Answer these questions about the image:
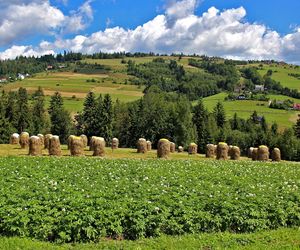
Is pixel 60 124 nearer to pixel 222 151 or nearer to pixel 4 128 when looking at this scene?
pixel 4 128

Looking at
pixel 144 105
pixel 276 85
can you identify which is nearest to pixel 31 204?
pixel 144 105

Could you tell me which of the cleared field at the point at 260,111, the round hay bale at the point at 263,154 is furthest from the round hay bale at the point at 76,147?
the cleared field at the point at 260,111

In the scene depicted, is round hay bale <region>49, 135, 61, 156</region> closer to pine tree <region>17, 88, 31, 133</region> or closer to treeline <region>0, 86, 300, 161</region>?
treeline <region>0, 86, 300, 161</region>

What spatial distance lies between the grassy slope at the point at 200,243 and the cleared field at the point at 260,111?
390ft

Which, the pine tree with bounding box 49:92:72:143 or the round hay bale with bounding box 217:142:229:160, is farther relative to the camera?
the pine tree with bounding box 49:92:72:143

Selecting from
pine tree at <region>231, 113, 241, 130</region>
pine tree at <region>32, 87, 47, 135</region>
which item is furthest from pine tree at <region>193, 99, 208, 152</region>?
pine tree at <region>32, 87, 47, 135</region>

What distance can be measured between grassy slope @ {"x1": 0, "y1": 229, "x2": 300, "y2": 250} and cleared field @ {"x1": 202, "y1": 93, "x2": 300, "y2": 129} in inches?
4682

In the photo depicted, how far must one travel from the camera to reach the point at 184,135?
95000mm

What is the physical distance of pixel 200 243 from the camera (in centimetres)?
1445

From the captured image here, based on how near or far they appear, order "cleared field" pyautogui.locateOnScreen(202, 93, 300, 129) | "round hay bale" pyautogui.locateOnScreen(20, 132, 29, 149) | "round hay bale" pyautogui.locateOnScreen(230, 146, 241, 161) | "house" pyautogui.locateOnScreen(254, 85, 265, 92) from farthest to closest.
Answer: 1. "house" pyautogui.locateOnScreen(254, 85, 265, 92)
2. "cleared field" pyautogui.locateOnScreen(202, 93, 300, 129)
3. "round hay bale" pyautogui.locateOnScreen(230, 146, 241, 161)
4. "round hay bale" pyautogui.locateOnScreen(20, 132, 29, 149)

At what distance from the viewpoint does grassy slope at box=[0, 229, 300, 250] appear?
13.4 m

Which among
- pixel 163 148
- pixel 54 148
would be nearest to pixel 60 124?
pixel 163 148

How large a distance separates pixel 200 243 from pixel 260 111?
13776cm

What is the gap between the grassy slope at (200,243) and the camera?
527 inches
